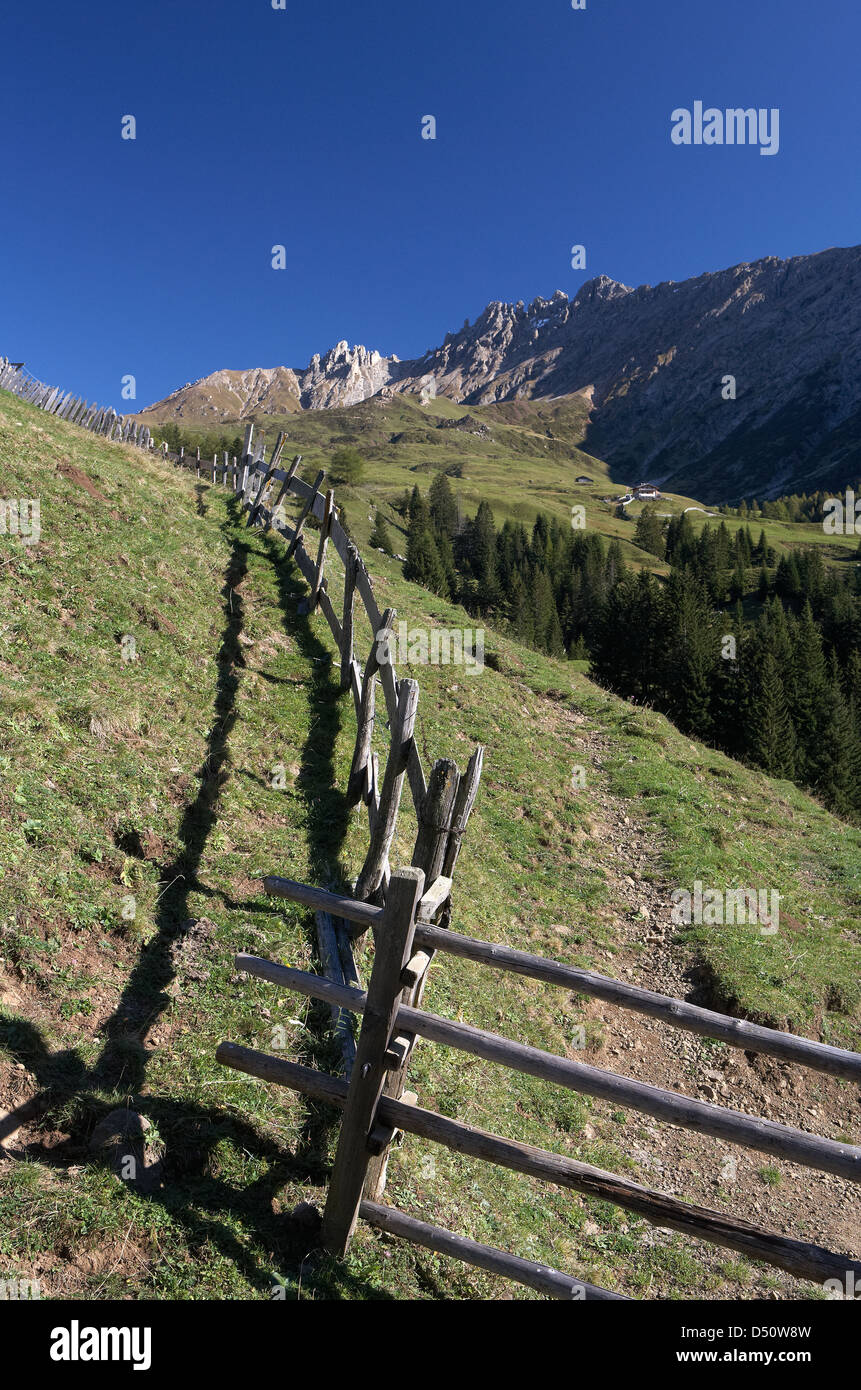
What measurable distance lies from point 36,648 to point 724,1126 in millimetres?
9503

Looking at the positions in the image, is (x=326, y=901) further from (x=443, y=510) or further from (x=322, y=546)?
(x=443, y=510)

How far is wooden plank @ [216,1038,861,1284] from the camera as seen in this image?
3.87 metres

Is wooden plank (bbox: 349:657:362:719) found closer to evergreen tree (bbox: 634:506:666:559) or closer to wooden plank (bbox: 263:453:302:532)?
wooden plank (bbox: 263:453:302:532)

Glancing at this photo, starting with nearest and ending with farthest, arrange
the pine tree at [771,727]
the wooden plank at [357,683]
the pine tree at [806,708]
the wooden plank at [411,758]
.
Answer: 1. the wooden plank at [411,758]
2. the wooden plank at [357,683]
3. the pine tree at [771,727]
4. the pine tree at [806,708]

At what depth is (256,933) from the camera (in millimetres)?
7199

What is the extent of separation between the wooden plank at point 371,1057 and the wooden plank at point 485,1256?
210mm

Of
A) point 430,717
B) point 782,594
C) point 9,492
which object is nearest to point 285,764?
point 430,717

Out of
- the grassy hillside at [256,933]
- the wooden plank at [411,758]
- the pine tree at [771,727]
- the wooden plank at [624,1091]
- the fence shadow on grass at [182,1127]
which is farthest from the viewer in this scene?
the pine tree at [771,727]

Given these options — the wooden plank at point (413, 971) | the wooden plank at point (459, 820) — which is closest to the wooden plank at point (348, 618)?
the wooden plank at point (459, 820)

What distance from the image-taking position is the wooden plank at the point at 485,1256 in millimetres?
4367

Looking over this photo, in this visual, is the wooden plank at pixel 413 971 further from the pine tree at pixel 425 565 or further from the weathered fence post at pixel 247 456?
the pine tree at pixel 425 565

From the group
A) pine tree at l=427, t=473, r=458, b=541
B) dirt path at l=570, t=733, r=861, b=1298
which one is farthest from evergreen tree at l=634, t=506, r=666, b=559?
dirt path at l=570, t=733, r=861, b=1298

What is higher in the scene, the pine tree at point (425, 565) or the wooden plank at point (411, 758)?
the pine tree at point (425, 565)

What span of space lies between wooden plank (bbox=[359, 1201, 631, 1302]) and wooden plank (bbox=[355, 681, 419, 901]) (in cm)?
343
